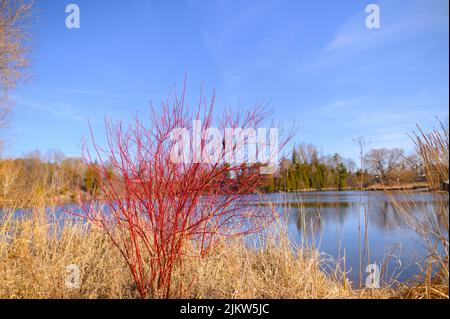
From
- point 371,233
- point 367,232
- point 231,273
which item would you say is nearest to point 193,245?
point 231,273

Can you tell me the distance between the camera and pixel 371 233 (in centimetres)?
624

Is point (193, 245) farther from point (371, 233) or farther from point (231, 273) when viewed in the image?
point (371, 233)

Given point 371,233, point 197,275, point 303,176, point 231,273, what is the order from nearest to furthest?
point 197,275 → point 231,273 → point 303,176 → point 371,233

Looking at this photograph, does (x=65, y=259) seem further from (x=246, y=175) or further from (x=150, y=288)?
(x=246, y=175)

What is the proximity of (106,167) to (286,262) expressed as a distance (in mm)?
2103

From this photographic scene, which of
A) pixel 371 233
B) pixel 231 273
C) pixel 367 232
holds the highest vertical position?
pixel 367 232

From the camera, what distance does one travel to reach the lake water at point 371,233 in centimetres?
259

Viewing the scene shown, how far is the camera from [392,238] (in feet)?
18.9

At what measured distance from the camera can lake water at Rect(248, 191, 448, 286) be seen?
2.59 meters

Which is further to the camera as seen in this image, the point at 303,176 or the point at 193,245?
the point at 303,176

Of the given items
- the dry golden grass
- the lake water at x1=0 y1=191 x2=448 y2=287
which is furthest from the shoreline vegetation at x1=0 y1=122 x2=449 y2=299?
the lake water at x1=0 y1=191 x2=448 y2=287

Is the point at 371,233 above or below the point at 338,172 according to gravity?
below

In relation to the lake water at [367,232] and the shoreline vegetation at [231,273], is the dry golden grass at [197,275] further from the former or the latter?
the lake water at [367,232]

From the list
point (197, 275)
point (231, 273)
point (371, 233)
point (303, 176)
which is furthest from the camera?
point (371, 233)
